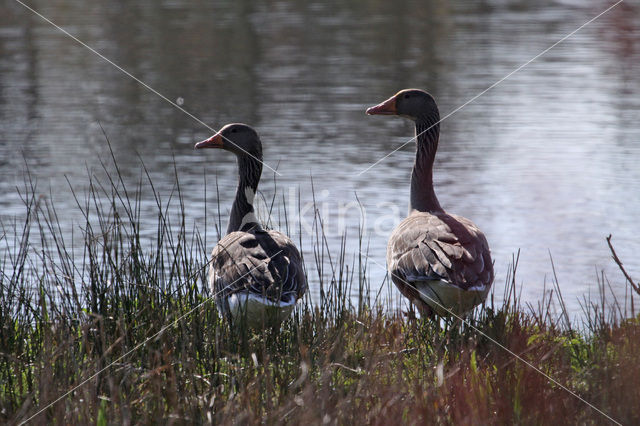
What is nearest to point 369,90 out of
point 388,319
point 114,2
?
point 388,319

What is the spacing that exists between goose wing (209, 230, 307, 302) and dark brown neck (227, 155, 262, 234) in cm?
69

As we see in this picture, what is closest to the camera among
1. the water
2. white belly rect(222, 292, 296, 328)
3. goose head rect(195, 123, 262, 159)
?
white belly rect(222, 292, 296, 328)

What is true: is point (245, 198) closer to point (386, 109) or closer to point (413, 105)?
point (386, 109)

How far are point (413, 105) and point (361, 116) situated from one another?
1208 centimetres

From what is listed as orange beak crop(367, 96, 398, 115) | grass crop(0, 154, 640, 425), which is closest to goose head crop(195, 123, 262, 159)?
orange beak crop(367, 96, 398, 115)

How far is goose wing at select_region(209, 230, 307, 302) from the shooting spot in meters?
6.93

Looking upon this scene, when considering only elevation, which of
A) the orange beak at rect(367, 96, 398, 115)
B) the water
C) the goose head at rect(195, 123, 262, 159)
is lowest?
the water

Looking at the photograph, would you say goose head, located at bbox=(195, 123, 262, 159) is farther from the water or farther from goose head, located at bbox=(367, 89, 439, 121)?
goose head, located at bbox=(367, 89, 439, 121)

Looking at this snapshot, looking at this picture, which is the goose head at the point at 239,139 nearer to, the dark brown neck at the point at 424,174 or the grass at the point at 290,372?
the dark brown neck at the point at 424,174

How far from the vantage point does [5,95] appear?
24844 millimetres

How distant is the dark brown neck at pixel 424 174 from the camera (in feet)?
30.1

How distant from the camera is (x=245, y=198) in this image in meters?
9.02

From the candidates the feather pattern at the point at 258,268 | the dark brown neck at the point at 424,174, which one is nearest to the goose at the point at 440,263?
the dark brown neck at the point at 424,174

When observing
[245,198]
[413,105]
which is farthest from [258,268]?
[413,105]
